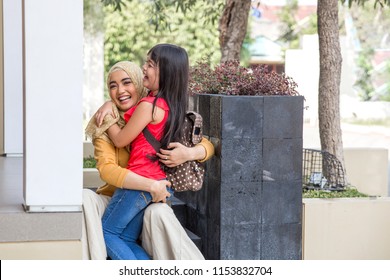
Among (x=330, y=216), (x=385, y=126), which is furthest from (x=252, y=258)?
(x=385, y=126)

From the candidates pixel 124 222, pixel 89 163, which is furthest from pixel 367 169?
pixel 124 222

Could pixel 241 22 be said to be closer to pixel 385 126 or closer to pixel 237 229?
pixel 237 229

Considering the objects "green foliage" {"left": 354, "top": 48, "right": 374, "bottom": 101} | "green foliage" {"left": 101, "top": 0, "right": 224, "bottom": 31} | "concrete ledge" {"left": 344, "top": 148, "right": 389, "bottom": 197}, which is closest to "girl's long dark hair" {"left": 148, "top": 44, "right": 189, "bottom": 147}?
"concrete ledge" {"left": 344, "top": 148, "right": 389, "bottom": 197}

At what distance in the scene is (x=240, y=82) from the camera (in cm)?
539

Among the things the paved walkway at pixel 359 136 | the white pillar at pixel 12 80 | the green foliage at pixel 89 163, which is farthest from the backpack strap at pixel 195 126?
the paved walkway at pixel 359 136

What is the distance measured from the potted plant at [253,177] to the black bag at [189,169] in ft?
0.60

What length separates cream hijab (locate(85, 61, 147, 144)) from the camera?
4.70m

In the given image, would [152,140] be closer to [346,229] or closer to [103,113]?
[103,113]

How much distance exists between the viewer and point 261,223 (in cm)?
506

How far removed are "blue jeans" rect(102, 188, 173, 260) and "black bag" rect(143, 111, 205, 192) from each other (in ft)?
0.63

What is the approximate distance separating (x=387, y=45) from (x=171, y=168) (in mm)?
32088

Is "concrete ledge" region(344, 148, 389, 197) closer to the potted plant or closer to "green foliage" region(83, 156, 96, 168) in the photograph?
"green foliage" region(83, 156, 96, 168)

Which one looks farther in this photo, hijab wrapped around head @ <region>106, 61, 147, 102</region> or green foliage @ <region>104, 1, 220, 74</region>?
green foliage @ <region>104, 1, 220, 74</region>

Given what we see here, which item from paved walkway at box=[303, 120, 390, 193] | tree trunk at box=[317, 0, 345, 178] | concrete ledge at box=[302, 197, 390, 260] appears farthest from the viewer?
paved walkway at box=[303, 120, 390, 193]
